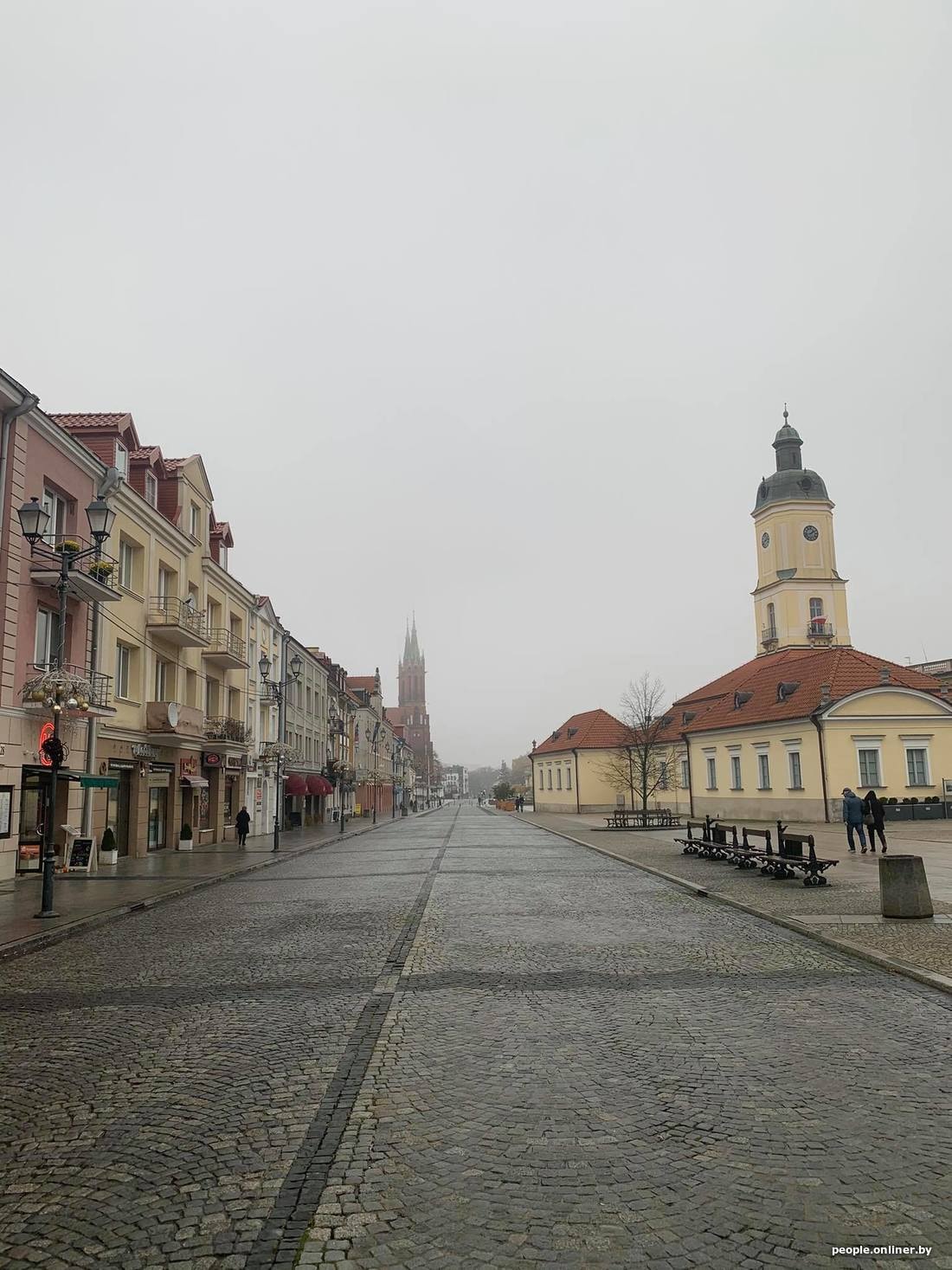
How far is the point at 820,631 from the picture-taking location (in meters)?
61.8

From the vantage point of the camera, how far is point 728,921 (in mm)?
12680

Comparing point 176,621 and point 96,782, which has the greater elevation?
point 176,621

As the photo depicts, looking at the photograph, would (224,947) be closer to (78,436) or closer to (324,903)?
(324,903)

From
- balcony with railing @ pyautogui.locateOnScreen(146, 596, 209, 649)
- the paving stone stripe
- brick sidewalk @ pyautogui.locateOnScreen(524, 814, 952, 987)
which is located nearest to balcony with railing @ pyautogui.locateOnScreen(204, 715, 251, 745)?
balcony with railing @ pyautogui.locateOnScreen(146, 596, 209, 649)

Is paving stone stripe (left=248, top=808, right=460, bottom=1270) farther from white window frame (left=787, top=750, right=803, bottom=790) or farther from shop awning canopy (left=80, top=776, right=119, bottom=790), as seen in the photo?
white window frame (left=787, top=750, right=803, bottom=790)

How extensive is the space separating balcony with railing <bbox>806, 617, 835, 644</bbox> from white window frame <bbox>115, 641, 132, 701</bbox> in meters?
47.7

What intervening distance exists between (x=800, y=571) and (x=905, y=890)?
53.3 meters

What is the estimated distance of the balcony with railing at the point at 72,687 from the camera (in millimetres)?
17147

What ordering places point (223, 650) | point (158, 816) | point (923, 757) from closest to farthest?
point (158, 816), point (223, 650), point (923, 757)

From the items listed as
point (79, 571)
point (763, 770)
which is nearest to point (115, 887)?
point (79, 571)

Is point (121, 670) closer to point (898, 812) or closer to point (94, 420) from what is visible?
point (94, 420)

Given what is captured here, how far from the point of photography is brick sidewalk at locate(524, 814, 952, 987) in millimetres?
10312

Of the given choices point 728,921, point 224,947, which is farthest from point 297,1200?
point 728,921

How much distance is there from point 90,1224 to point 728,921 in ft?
33.6
